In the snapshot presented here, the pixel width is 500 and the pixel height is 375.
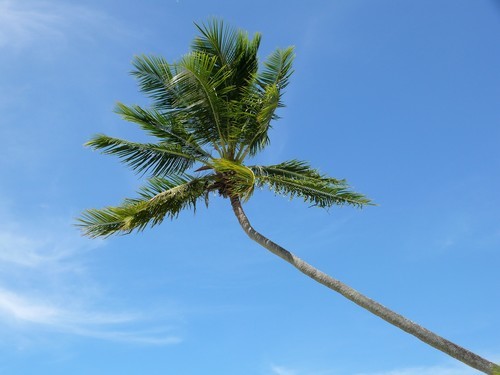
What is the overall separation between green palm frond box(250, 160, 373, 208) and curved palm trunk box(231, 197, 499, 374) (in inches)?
34.9

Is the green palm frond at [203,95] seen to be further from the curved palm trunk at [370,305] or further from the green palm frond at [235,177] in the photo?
the curved palm trunk at [370,305]

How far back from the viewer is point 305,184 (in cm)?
1391

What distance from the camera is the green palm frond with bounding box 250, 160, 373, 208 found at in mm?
14000

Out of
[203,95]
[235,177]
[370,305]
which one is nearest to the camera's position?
[370,305]

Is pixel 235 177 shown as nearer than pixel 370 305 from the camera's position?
No

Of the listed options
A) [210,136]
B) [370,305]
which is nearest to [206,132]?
[210,136]

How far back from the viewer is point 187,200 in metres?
14.2

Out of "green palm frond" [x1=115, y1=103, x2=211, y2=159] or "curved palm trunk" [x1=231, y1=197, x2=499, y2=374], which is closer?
"curved palm trunk" [x1=231, y1=197, x2=499, y2=374]

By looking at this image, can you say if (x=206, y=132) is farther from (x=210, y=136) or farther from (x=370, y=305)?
(x=370, y=305)

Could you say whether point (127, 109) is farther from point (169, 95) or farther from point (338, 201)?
point (338, 201)

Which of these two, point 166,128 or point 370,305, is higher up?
point 166,128

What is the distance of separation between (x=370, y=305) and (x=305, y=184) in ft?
10.4

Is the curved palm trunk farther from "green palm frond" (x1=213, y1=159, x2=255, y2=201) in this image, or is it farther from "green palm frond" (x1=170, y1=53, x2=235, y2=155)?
"green palm frond" (x1=170, y1=53, x2=235, y2=155)

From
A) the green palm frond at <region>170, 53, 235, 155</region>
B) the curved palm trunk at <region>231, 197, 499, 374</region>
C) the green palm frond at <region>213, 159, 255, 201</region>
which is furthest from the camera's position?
the green palm frond at <region>170, 53, 235, 155</region>
